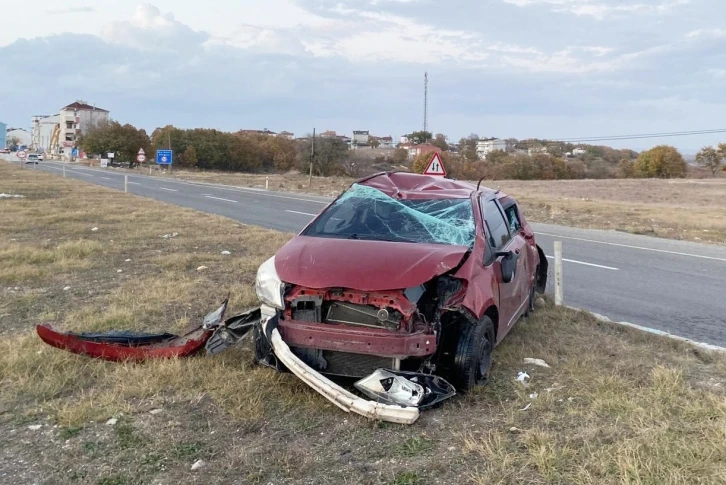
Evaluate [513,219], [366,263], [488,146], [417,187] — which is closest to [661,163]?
[488,146]

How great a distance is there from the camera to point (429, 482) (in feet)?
10.8

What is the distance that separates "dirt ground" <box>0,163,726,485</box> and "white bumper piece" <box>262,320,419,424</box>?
9cm

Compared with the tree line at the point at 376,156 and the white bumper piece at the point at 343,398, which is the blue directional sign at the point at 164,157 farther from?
the white bumper piece at the point at 343,398

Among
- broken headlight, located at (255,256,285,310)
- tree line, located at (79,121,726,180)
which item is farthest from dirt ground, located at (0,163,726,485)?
tree line, located at (79,121,726,180)

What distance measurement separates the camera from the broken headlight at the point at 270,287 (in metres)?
4.47

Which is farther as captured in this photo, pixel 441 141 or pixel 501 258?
pixel 441 141

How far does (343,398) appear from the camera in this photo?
157 inches

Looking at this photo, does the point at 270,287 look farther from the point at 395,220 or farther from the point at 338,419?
the point at 395,220

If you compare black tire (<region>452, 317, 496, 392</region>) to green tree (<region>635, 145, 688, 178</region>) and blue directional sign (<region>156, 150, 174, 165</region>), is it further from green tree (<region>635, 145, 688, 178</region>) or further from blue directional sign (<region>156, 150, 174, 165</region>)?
green tree (<region>635, 145, 688, 178</region>)

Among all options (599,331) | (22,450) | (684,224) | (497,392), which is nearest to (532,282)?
(599,331)

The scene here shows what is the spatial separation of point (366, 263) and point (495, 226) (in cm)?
184

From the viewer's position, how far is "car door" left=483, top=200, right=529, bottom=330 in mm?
5145

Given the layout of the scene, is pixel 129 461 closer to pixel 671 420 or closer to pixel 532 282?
pixel 671 420

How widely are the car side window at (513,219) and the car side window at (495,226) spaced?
235 millimetres
